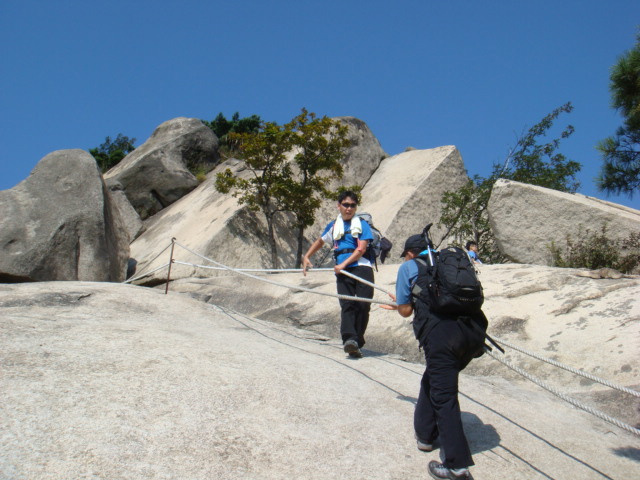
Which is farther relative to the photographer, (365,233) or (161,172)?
(161,172)

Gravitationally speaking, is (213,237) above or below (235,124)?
below

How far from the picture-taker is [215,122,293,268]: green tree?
585 inches

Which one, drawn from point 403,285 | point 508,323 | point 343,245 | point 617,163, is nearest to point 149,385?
point 403,285

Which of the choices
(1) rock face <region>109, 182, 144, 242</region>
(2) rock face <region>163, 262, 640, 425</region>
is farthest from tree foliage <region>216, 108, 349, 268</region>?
(2) rock face <region>163, 262, 640, 425</region>

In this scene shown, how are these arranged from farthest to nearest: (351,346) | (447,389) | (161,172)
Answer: (161,172), (351,346), (447,389)

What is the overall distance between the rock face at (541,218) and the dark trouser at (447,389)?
23.5 feet

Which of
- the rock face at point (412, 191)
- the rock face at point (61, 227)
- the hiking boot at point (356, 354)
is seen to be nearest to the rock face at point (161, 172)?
the rock face at point (61, 227)

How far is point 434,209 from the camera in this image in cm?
1689

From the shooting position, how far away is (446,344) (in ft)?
12.3

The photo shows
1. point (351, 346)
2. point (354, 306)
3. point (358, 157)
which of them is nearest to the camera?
point (351, 346)

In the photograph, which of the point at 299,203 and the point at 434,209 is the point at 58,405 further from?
the point at 434,209

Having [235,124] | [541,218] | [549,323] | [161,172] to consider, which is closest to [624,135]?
[541,218]

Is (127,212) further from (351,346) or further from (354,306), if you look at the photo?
(351,346)

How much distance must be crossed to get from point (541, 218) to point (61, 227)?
882cm
